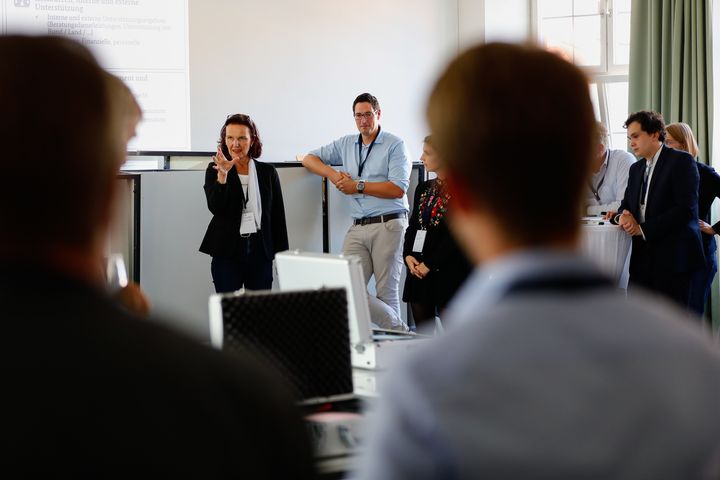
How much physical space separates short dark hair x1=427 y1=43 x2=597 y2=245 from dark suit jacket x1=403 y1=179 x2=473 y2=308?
3.25 meters

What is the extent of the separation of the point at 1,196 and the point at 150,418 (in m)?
0.21

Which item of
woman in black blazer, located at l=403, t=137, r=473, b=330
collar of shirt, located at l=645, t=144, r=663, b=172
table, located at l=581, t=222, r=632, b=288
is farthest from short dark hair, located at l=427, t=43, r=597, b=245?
collar of shirt, located at l=645, t=144, r=663, b=172

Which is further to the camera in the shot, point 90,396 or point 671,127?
point 671,127

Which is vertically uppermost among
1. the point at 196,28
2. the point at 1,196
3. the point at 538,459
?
the point at 196,28

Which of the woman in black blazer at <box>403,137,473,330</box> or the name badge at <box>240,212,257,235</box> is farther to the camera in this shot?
A: the name badge at <box>240,212,257,235</box>

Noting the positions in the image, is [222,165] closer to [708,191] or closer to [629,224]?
[629,224]

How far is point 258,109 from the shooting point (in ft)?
23.9

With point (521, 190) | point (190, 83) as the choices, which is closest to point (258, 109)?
point (190, 83)

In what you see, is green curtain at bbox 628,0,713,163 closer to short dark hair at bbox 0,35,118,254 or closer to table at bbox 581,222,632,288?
table at bbox 581,222,632,288

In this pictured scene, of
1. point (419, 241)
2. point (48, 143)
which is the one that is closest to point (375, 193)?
point (419, 241)

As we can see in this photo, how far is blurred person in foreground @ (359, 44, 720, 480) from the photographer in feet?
2.46

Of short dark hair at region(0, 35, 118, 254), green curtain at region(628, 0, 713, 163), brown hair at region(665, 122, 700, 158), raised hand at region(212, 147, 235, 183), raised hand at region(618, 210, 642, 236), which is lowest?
raised hand at region(618, 210, 642, 236)

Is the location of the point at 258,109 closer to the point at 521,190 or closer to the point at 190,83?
the point at 190,83

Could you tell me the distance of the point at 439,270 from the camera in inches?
165
